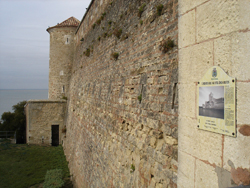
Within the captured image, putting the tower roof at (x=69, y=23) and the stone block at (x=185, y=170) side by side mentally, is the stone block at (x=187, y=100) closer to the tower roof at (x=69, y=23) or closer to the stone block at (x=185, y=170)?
the stone block at (x=185, y=170)

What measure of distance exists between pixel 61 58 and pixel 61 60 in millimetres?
188

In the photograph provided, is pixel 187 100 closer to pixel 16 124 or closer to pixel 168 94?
pixel 168 94

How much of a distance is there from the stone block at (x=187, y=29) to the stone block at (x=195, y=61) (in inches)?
3.5

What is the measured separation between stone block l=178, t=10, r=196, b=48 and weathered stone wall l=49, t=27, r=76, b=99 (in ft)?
51.5

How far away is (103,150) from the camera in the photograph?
571 centimetres

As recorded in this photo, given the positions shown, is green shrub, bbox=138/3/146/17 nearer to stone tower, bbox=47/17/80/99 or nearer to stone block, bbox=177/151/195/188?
stone block, bbox=177/151/195/188

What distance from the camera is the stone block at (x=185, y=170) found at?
86.5 inches

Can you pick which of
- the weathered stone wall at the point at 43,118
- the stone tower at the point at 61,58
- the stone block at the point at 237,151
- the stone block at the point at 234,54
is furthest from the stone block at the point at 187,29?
the stone tower at the point at 61,58

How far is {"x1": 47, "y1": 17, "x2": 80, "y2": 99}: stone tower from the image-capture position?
17062 millimetres

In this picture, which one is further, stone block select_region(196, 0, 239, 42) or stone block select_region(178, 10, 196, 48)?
stone block select_region(178, 10, 196, 48)

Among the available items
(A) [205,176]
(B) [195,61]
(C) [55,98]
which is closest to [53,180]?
(A) [205,176]

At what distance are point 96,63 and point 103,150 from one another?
347 cm

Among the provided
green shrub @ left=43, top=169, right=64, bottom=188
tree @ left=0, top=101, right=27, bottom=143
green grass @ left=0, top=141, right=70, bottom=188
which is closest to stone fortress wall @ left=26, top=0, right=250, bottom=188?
green shrub @ left=43, top=169, right=64, bottom=188

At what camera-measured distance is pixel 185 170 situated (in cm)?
231
